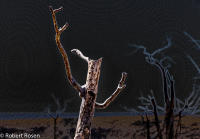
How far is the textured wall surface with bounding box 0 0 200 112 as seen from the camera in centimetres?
502

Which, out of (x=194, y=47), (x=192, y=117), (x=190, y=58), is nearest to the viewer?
(x=192, y=117)

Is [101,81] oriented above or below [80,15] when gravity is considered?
below

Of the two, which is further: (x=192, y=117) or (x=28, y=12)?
(x=28, y=12)

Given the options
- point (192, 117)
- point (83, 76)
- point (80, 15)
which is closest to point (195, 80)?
point (192, 117)

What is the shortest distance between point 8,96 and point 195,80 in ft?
12.2

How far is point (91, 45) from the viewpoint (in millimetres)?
5207

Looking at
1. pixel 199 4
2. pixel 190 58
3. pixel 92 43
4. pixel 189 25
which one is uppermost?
pixel 199 4

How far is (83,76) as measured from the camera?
514 cm

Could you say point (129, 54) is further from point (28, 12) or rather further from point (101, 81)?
point (28, 12)

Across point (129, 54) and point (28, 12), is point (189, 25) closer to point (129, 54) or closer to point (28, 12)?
point (129, 54)

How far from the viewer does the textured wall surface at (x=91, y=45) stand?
16.5 ft

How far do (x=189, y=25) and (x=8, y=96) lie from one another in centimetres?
394

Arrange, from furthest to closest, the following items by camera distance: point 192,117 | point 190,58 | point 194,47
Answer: point 194,47 < point 190,58 < point 192,117

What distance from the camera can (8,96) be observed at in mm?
4996
